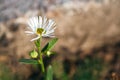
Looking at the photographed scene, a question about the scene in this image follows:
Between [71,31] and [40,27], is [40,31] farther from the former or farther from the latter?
[71,31]

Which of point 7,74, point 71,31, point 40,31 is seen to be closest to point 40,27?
point 40,31

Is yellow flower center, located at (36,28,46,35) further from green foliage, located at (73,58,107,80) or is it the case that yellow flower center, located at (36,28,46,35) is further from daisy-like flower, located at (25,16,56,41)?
green foliage, located at (73,58,107,80)

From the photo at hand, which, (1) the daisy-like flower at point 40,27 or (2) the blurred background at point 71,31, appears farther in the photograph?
(2) the blurred background at point 71,31

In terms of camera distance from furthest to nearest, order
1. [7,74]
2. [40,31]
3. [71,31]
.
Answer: [71,31]
[7,74]
[40,31]

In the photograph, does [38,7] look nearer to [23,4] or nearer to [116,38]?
[23,4]

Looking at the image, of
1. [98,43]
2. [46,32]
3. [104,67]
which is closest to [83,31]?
[98,43]

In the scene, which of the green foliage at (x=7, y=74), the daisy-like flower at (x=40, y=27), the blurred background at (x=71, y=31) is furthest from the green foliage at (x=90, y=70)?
the daisy-like flower at (x=40, y=27)

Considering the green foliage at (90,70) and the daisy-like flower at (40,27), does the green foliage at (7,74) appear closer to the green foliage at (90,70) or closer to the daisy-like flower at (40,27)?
the green foliage at (90,70)

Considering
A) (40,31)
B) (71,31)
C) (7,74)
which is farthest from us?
(71,31)

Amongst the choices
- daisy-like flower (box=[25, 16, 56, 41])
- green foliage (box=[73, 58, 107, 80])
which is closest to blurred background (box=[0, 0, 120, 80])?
green foliage (box=[73, 58, 107, 80])
